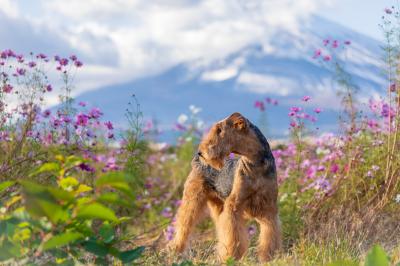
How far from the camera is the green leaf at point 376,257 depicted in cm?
342

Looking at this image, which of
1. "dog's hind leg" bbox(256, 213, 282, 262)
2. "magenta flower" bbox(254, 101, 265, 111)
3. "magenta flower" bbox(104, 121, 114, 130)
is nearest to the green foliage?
"dog's hind leg" bbox(256, 213, 282, 262)

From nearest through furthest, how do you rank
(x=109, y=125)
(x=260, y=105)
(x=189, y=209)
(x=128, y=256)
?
(x=128, y=256) → (x=189, y=209) → (x=109, y=125) → (x=260, y=105)

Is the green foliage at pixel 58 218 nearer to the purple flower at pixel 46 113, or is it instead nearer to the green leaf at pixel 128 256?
the green leaf at pixel 128 256

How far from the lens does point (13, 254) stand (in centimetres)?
358

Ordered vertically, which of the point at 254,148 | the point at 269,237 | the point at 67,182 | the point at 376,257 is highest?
the point at 254,148

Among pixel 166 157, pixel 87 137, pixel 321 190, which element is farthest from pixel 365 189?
pixel 166 157

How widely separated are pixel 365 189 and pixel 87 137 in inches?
112

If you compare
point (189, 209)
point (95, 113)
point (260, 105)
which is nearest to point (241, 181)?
point (189, 209)

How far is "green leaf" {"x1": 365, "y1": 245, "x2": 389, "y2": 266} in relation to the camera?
3.42 metres

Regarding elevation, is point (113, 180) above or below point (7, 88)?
below

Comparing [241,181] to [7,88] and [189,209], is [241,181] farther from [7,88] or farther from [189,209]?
[7,88]

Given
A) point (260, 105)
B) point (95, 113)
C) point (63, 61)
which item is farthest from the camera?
point (260, 105)

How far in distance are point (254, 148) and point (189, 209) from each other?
105cm

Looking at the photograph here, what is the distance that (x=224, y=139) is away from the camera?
5578 mm
